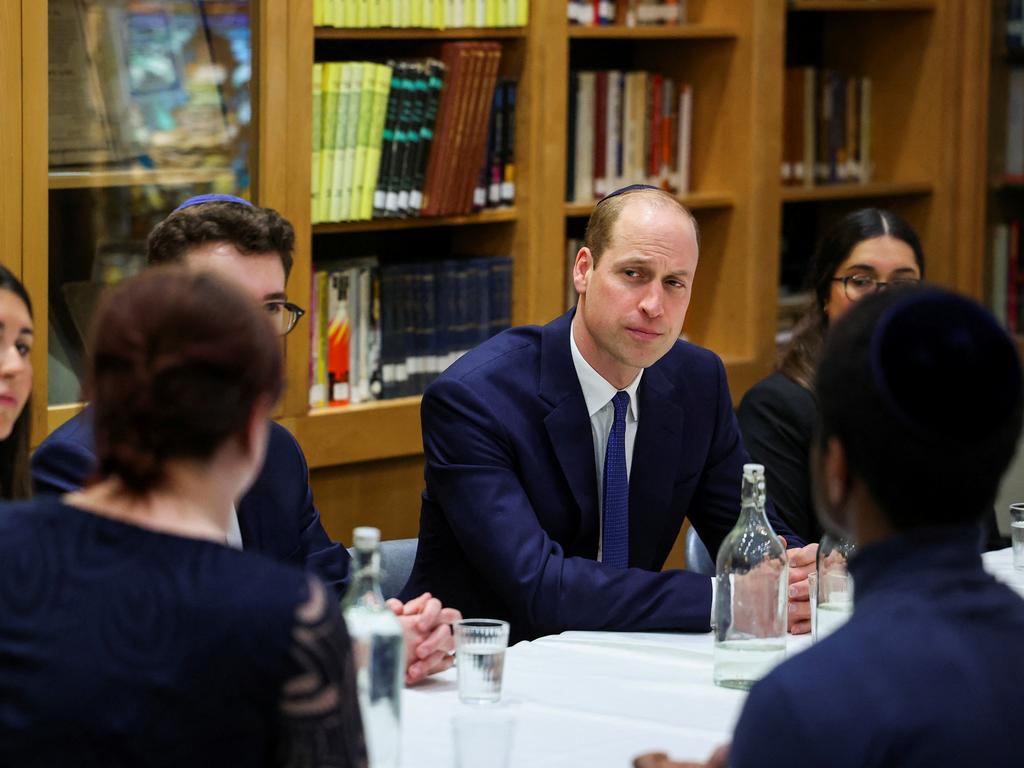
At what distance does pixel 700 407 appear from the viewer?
2854 mm

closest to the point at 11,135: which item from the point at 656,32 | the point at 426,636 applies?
the point at 426,636

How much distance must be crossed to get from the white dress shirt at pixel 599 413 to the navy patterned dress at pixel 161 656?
1.44 meters

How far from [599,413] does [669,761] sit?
3.81ft

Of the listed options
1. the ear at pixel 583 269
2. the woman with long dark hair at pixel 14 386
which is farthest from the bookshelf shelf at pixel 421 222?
the woman with long dark hair at pixel 14 386

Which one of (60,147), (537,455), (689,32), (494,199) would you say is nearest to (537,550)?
(537,455)

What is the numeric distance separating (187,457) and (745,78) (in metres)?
3.33

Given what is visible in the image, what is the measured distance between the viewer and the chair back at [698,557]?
115 inches

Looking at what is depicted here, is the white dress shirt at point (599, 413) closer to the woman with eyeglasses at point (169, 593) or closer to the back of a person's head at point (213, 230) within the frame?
the back of a person's head at point (213, 230)

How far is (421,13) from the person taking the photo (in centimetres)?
369

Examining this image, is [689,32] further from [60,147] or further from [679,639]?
[679,639]

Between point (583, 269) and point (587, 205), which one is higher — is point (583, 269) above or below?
below

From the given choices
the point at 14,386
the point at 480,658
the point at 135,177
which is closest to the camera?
the point at 480,658

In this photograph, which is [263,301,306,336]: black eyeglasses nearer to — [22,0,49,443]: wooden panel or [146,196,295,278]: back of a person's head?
[146,196,295,278]: back of a person's head

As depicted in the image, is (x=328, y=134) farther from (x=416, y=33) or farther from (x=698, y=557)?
(x=698, y=557)
